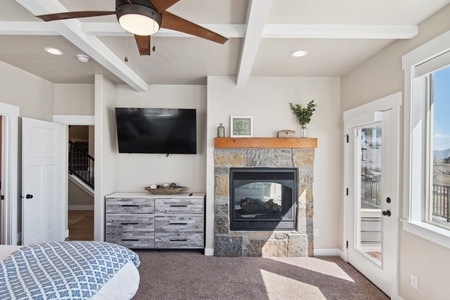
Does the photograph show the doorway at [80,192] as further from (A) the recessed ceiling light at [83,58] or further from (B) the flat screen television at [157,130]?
(A) the recessed ceiling light at [83,58]

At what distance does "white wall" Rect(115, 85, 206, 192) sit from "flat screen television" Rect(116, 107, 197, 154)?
0.25 m

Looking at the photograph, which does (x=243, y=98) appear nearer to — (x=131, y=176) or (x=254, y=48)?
(x=254, y=48)

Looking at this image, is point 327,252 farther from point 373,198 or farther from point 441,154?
point 441,154

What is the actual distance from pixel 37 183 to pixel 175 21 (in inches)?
137

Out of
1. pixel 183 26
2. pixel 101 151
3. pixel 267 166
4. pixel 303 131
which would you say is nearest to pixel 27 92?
pixel 101 151

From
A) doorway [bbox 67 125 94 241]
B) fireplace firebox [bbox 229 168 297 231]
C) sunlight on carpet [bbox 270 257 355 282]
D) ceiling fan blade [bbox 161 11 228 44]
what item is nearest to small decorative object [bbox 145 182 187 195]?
fireplace firebox [bbox 229 168 297 231]

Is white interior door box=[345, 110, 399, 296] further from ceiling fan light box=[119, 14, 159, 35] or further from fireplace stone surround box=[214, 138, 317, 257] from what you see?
ceiling fan light box=[119, 14, 159, 35]

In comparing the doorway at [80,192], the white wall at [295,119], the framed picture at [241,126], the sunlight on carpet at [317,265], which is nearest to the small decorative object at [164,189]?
the white wall at [295,119]

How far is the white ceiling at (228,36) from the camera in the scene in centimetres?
198

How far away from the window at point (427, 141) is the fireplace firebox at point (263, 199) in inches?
60.8

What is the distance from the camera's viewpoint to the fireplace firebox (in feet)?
12.1

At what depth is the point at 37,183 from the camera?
3.62 metres

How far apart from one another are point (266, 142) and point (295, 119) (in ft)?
2.01

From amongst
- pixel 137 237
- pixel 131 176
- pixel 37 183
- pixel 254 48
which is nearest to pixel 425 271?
pixel 254 48
